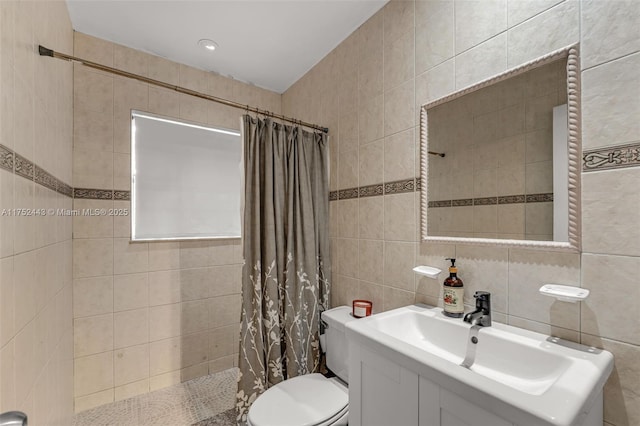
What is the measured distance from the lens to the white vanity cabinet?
2.48ft

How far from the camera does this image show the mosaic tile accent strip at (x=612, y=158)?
827 millimetres

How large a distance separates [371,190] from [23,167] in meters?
1.50

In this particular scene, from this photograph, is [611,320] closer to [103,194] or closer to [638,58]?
[638,58]

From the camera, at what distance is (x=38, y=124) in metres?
1.13

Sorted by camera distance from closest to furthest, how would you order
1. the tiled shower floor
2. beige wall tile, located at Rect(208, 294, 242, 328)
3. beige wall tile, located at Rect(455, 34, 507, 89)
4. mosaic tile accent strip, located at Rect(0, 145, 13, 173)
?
mosaic tile accent strip, located at Rect(0, 145, 13, 173) < beige wall tile, located at Rect(455, 34, 507, 89) < the tiled shower floor < beige wall tile, located at Rect(208, 294, 242, 328)

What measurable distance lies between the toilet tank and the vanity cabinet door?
1.50 ft

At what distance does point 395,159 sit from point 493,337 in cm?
93

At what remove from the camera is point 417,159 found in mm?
1427

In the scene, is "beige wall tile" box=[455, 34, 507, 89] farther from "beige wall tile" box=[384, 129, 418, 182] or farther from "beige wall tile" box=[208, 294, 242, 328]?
"beige wall tile" box=[208, 294, 242, 328]

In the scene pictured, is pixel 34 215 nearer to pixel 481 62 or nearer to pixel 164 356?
pixel 164 356

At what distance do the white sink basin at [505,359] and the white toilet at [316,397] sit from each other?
48 centimetres

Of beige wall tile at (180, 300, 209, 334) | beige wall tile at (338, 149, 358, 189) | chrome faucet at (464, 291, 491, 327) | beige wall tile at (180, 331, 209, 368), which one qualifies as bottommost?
beige wall tile at (180, 331, 209, 368)

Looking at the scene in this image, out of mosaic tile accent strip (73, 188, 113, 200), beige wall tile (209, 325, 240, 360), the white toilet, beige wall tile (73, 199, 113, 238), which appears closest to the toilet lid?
the white toilet

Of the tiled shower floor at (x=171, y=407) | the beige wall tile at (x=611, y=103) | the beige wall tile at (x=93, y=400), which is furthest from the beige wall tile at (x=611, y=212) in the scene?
the beige wall tile at (x=93, y=400)
